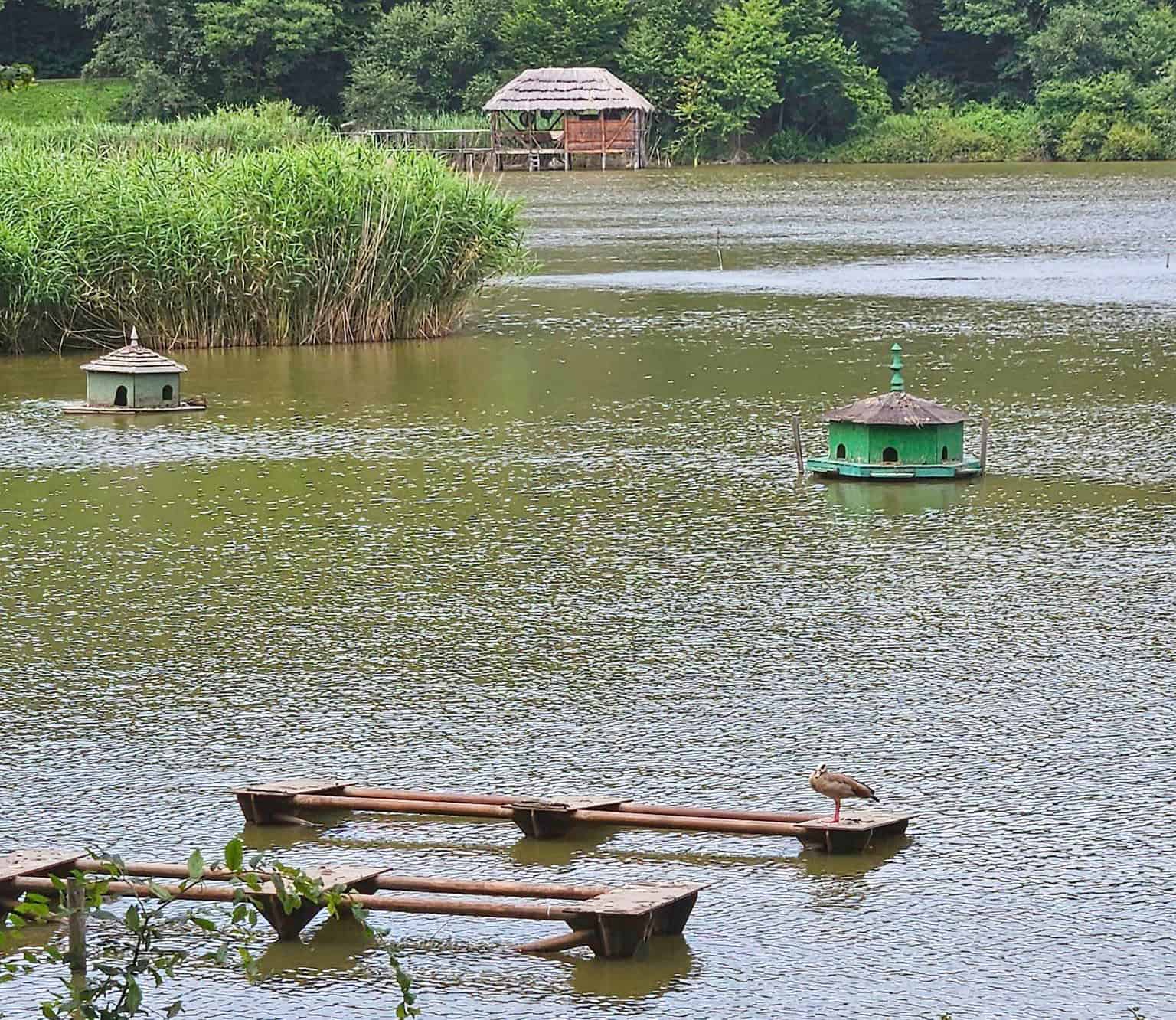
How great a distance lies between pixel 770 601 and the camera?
960 cm

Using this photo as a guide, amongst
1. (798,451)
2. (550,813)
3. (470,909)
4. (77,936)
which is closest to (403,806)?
(550,813)

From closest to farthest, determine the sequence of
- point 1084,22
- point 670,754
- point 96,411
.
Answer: point 670,754 < point 96,411 < point 1084,22

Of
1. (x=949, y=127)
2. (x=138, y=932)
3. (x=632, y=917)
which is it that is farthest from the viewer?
(x=949, y=127)

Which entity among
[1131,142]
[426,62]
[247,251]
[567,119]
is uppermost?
[426,62]

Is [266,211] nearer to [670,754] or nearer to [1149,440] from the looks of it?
[1149,440]

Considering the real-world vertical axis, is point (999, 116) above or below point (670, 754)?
above

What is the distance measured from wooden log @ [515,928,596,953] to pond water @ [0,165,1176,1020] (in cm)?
3

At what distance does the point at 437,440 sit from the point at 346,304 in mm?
4964

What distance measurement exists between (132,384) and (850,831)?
34.6 ft

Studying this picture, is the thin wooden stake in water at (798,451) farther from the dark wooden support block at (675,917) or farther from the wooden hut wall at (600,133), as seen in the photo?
the wooden hut wall at (600,133)

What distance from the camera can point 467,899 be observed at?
5945mm

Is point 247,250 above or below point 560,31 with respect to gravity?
below

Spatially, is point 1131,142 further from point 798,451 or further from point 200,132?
point 798,451

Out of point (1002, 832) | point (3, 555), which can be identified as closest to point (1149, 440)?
point (3, 555)
